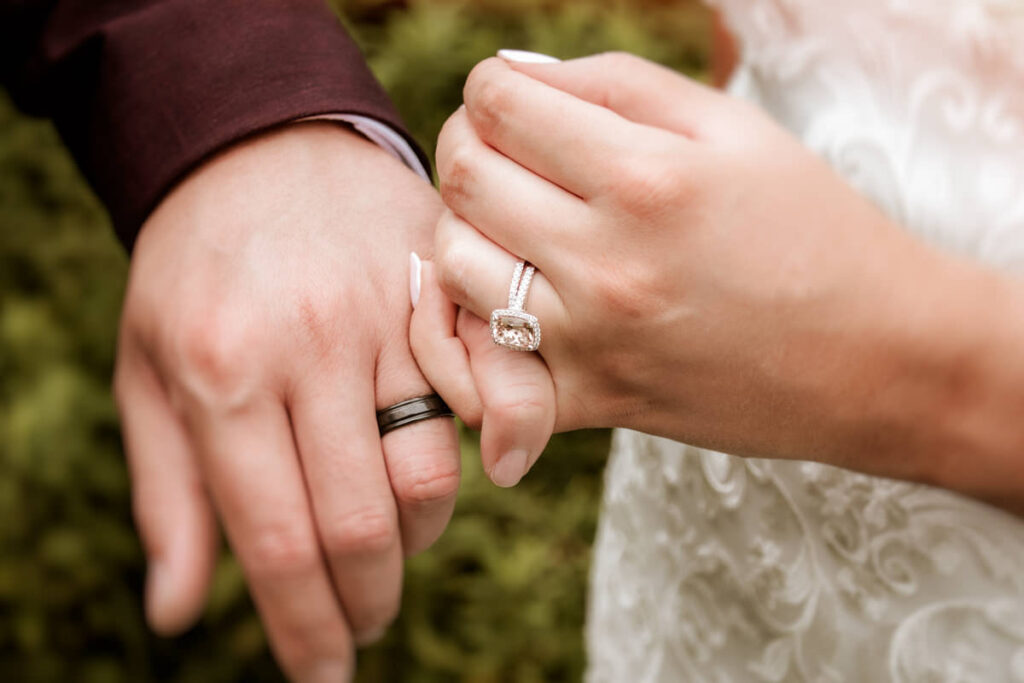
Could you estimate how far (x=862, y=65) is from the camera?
100cm

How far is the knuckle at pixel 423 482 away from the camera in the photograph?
897 millimetres

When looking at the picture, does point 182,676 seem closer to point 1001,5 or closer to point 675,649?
point 675,649

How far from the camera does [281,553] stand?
2.77 ft

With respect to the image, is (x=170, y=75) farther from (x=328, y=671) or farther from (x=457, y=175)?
(x=328, y=671)

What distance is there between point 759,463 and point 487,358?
380 millimetres

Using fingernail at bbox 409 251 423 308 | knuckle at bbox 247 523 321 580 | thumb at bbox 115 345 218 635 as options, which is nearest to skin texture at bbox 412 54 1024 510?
fingernail at bbox 409 251 423 308

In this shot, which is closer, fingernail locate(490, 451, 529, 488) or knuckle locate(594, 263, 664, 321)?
knuckle locate(594, 263, 664, 321)

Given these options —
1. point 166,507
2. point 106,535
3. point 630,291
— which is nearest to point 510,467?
point 630,291

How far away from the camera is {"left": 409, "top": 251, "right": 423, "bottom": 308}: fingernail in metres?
0.97

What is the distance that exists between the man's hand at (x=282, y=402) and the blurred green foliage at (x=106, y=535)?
1.40 meters

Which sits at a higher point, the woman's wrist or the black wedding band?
the woman's wrist

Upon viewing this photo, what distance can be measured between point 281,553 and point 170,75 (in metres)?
0.58

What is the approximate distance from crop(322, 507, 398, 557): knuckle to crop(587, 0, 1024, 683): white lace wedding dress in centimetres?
46

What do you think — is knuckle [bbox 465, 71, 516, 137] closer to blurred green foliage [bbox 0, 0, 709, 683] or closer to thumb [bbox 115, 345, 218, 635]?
thumb [bbox 115, 345, 218, 635]
